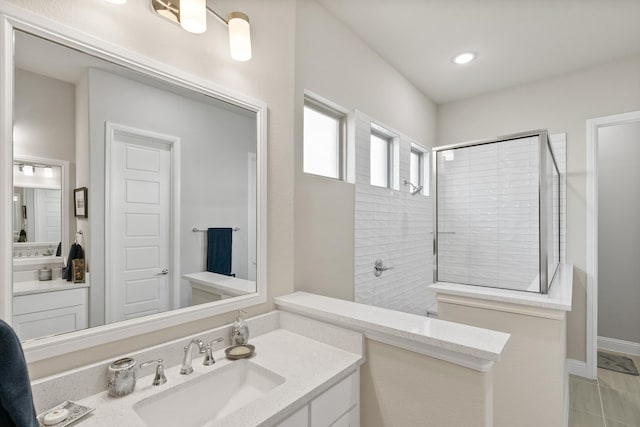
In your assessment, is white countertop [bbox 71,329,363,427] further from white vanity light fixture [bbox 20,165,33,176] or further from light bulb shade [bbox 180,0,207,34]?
light bulb shade [bbox 180,0,207,34]

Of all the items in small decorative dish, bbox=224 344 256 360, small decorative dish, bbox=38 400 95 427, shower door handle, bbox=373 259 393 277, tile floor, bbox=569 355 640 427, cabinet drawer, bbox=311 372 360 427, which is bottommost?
tile floor, bbox=569 355 640 427

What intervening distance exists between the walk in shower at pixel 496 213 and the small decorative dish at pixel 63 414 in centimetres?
197

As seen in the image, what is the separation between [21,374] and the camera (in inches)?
21.9

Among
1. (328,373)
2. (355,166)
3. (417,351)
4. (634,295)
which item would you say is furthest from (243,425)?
(634,295)

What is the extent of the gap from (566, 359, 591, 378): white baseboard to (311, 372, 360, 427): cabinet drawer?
2.57 m

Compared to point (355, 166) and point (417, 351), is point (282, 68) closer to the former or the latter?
point (355, 166)

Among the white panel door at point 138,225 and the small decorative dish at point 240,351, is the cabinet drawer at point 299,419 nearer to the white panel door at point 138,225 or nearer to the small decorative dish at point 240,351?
the small decorative dish at point 240,351

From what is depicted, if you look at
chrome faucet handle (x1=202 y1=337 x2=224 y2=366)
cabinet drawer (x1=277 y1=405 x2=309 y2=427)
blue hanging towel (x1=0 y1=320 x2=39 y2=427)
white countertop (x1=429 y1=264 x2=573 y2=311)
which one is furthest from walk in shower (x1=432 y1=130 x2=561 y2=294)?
blue hanging towel (x1=0 y1=320 x2=39 y2=427)

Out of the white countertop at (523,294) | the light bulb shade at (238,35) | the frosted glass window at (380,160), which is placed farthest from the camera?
the frosted glass window at (380,160)

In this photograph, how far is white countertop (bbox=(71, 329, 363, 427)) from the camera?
89 centimetres

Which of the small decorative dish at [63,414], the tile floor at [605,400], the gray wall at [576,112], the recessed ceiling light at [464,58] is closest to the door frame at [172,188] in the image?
the small decorative dish at [63,414]

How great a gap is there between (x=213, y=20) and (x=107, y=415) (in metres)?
1.50

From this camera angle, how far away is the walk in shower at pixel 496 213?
1.83 meters

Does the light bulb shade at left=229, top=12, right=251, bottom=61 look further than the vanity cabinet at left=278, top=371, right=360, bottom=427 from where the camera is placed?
Yes
